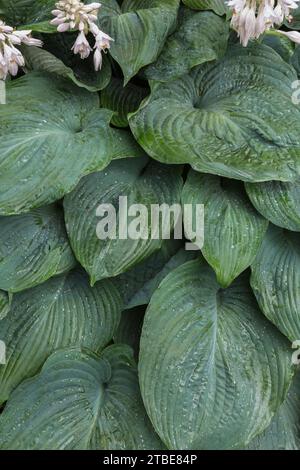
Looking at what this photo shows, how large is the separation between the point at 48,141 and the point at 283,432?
0.89 metres

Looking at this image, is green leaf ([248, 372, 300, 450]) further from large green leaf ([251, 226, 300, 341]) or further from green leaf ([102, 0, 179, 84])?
green leaf ([102, 0, 179, 84])

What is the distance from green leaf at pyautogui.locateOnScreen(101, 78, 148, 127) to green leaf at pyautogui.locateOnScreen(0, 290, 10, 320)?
548 millimetres

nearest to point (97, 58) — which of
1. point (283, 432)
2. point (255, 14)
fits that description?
point (255, 14)

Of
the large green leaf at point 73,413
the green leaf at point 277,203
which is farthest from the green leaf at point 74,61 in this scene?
the large green leaf at point 73,413

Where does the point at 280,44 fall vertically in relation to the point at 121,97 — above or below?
above

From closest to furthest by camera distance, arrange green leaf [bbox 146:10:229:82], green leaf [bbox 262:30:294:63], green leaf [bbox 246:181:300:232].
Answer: green leaf [bbox 246:181:300:232], green leaf [bbox 146:10:229:82], green leaf [bbox 262:30:294:63]

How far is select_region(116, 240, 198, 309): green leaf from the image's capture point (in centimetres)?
139

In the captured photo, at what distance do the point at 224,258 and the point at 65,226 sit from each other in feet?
1.24

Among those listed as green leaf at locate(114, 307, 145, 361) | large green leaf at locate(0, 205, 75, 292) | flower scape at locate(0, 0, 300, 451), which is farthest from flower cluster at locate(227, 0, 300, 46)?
green leaf at locate(114, 307, 145, 361)

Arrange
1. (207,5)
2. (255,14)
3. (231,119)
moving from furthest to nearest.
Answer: (207,5), (231,119), (255,14)

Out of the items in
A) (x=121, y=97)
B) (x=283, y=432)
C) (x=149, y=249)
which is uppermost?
(x=121, y=97)

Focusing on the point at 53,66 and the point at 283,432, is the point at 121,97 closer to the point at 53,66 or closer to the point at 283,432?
the point at 53,66

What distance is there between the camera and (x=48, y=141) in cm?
128

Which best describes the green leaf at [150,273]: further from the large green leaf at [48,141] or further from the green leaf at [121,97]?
the green leaf at [121,97]
